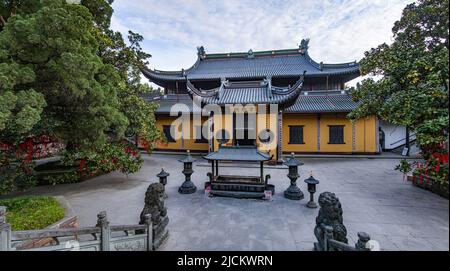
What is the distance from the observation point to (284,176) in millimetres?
9617

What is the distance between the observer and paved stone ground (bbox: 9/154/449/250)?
4168 millimetres

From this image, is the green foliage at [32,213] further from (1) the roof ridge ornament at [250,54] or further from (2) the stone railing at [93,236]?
(1) the roof ridge ornament at [250,54]

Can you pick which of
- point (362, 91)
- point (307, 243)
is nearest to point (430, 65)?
point (362, 91)

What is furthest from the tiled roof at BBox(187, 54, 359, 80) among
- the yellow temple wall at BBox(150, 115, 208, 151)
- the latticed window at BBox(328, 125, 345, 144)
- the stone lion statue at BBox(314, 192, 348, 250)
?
the stone lion statue at BBox(314, 192, 348, 250)

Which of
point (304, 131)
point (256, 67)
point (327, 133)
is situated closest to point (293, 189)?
point (304, 131)

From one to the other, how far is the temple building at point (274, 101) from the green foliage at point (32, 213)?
26.4 ft

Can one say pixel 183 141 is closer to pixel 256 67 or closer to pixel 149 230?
pixel 256 67

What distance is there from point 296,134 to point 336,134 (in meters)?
3.14

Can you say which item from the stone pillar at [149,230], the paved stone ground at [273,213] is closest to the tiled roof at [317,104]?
the paved stone ground at [273,213]

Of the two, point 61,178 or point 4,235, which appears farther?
point 61,178

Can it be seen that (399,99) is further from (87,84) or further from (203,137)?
(203,137)

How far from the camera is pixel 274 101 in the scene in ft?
36.6

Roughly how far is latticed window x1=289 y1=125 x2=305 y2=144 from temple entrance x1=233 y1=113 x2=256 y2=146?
A: 5.91 m

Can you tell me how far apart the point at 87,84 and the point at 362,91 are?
9.38 meters
